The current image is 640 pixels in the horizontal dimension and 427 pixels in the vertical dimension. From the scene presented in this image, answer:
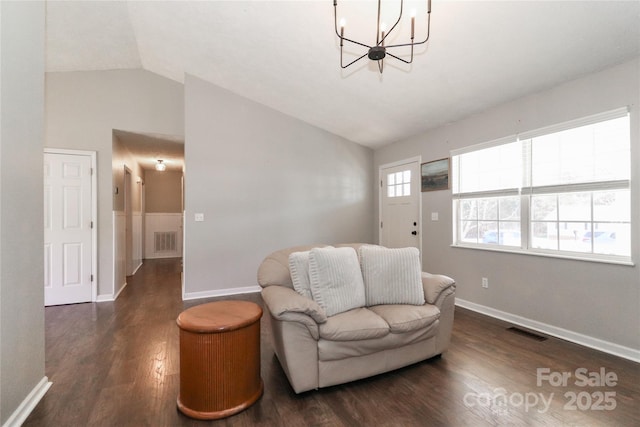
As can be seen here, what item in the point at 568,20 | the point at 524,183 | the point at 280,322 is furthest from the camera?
the point at 524,183

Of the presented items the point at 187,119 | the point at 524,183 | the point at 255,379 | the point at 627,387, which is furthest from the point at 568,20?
the point at 187,119

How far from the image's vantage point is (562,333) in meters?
2.66

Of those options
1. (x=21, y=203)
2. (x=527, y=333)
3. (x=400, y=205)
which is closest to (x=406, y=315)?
(x=527, y=333)

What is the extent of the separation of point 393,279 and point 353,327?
596mm

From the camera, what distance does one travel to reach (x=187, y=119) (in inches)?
155

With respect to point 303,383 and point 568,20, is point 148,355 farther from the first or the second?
point 568,20

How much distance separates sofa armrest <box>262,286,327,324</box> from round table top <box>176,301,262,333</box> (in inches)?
5.1

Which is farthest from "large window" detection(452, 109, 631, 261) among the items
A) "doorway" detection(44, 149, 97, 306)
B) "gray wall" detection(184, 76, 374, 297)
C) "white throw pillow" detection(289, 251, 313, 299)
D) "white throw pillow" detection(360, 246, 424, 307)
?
"doorway" detection(44, 149, 97, 306)

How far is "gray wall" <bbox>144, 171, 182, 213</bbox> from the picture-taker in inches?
299

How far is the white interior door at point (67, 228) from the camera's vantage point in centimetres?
358

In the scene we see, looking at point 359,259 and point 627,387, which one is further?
point 359,259

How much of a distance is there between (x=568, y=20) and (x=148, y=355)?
161 inches

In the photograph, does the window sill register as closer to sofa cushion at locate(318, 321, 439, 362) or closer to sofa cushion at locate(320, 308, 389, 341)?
sofa cushion at locate(318, 321, 439, 362)

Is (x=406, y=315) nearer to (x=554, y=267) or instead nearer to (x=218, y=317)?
(x=218, y=317)
